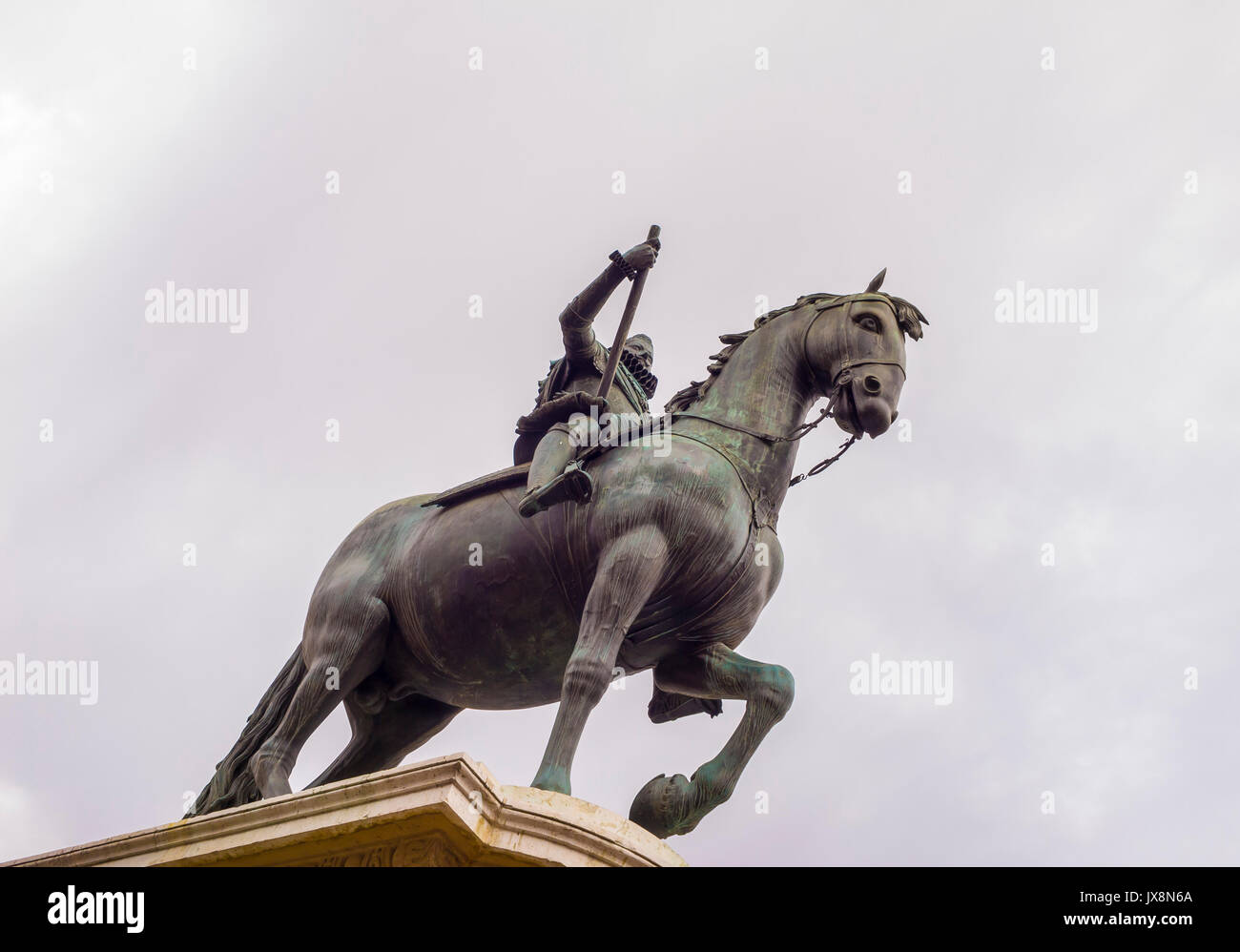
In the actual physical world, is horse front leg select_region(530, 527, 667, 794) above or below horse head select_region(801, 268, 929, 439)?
below

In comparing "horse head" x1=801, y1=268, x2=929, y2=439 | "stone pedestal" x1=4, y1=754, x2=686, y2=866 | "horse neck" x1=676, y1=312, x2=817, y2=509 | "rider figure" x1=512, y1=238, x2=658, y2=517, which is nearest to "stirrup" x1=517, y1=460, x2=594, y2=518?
"rider figure" x1=512, y1=238, x2=658, y2=517

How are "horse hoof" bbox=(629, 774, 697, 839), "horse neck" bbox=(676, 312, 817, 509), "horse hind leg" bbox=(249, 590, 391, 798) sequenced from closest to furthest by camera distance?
"horse hoof" bbox=(629, 774, 697, 839), "horse neck" bbox=(676, 312, 817, 509), "horse hind leg" bbox=(249, 590, 391, 798)

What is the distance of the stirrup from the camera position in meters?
8.92

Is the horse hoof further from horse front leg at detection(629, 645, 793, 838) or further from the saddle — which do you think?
the saddle

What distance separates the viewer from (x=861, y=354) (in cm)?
937

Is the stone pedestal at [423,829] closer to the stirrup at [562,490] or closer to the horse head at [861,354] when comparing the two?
the stirrup at [562,490]

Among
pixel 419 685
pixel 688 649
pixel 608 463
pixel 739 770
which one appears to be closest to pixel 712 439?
pixel 608 463

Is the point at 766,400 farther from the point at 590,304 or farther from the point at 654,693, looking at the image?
the point at 654,693

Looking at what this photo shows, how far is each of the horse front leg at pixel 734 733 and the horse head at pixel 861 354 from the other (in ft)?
5.48

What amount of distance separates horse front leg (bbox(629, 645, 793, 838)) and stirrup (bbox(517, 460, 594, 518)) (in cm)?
133

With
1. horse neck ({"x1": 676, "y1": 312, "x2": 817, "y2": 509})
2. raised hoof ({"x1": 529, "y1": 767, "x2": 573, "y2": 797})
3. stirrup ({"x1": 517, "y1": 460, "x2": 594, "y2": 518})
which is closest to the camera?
raised hoof ({"x1": 529, "y1": 767, "x2": 573, "y2": 797})

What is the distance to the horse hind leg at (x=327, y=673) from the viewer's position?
9.48 m
